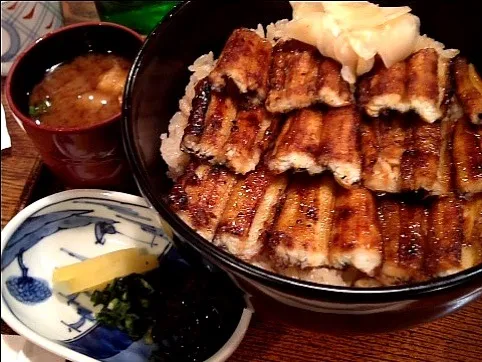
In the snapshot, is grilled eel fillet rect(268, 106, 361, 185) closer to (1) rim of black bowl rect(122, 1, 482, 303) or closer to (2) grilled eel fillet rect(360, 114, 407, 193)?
(2) grilled eel fillet rect(360, 114, 407, 193)

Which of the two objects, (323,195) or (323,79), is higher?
(323,79)

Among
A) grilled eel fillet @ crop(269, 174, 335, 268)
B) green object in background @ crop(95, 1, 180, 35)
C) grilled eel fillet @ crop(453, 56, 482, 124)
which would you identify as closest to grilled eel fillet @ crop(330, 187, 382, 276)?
grilled eel fillet @ crop(269, 174, 335, 268)

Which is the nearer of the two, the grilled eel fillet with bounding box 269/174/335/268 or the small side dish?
the grilled eel fillet with bounding box 269/174/335/268

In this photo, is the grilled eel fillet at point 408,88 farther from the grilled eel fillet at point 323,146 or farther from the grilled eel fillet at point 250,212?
the grilled eel fillet at point 250,212

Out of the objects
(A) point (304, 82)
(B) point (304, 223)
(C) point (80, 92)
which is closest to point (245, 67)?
(A) point (304, 82)

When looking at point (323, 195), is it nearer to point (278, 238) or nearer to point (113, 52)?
point (278, 238)

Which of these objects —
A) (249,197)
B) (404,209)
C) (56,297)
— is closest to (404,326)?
(404,209)

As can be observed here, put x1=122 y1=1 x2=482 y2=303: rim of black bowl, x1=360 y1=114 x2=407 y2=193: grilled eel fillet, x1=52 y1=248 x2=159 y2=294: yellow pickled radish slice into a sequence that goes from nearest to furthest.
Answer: x1=122 y1=1 x2=482 y2=303: rim of black bowl, x1=360 y1=114 x2=407 y2=193: grilled eel fillet, x1=52 y1=248 x2=159 y2=294: yellow pickled radish slice
